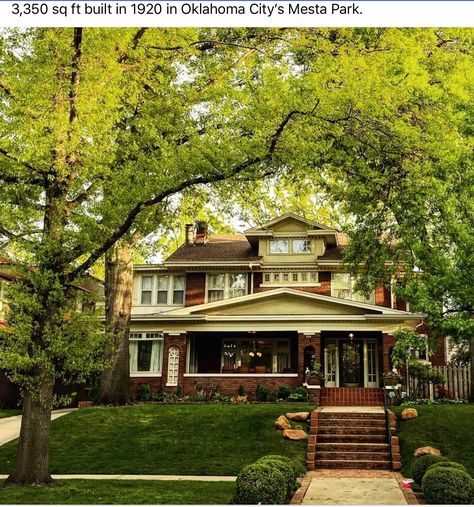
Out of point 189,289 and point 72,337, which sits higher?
point 189,289

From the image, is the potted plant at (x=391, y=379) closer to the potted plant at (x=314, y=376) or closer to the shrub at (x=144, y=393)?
the potted plant at (x=314, y=376)

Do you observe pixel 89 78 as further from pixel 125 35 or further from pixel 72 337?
pixel 72 337

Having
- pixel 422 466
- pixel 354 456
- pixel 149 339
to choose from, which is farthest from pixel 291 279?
pixel 422 466

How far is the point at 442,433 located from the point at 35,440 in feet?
37.8

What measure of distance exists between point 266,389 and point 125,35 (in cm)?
1698

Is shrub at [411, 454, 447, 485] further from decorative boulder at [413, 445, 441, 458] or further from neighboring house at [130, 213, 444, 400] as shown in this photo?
neighboring house at [130, 213, 444, 400]

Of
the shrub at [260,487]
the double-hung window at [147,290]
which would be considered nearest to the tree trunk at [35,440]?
the shrub at [260,487]

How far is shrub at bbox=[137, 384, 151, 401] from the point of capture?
1086 inches

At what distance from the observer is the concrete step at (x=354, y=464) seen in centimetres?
1630

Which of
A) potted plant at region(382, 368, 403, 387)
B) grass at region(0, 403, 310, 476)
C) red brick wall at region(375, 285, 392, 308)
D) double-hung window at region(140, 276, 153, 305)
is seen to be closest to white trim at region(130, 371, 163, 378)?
double-hung window at region(140, 276, 153, 305)

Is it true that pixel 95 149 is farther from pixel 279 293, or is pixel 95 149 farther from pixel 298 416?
pixel 279 293

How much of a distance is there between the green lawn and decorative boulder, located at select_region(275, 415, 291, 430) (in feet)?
11.1

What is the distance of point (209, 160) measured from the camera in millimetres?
14086

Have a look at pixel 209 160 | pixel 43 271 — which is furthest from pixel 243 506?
pixel 209 160
